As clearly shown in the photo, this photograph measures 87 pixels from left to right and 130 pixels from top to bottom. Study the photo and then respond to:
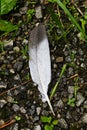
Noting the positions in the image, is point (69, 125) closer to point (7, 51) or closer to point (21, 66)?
point (21, 66)

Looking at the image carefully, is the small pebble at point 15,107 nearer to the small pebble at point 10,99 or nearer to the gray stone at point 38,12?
the small pebble at point 10,99

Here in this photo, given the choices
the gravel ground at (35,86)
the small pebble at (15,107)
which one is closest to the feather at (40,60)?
the gravel ground at (35,86)

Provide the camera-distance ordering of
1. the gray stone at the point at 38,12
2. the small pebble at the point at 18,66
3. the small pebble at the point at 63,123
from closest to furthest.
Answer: the small pebble at the point at 63,123
the small pebble at the point at 18,66
the gray stone at the point at 38,12

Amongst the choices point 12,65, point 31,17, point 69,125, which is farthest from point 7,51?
point 69,125

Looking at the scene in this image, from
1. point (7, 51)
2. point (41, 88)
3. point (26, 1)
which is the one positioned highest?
point (26, 1)

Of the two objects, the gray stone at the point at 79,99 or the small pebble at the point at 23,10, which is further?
the small pebble at the point at 23,10

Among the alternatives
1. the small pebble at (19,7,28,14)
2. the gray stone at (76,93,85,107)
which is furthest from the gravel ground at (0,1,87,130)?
the small pebble at (19,7,28,14)

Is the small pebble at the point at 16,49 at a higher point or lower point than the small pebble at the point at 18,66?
higher
